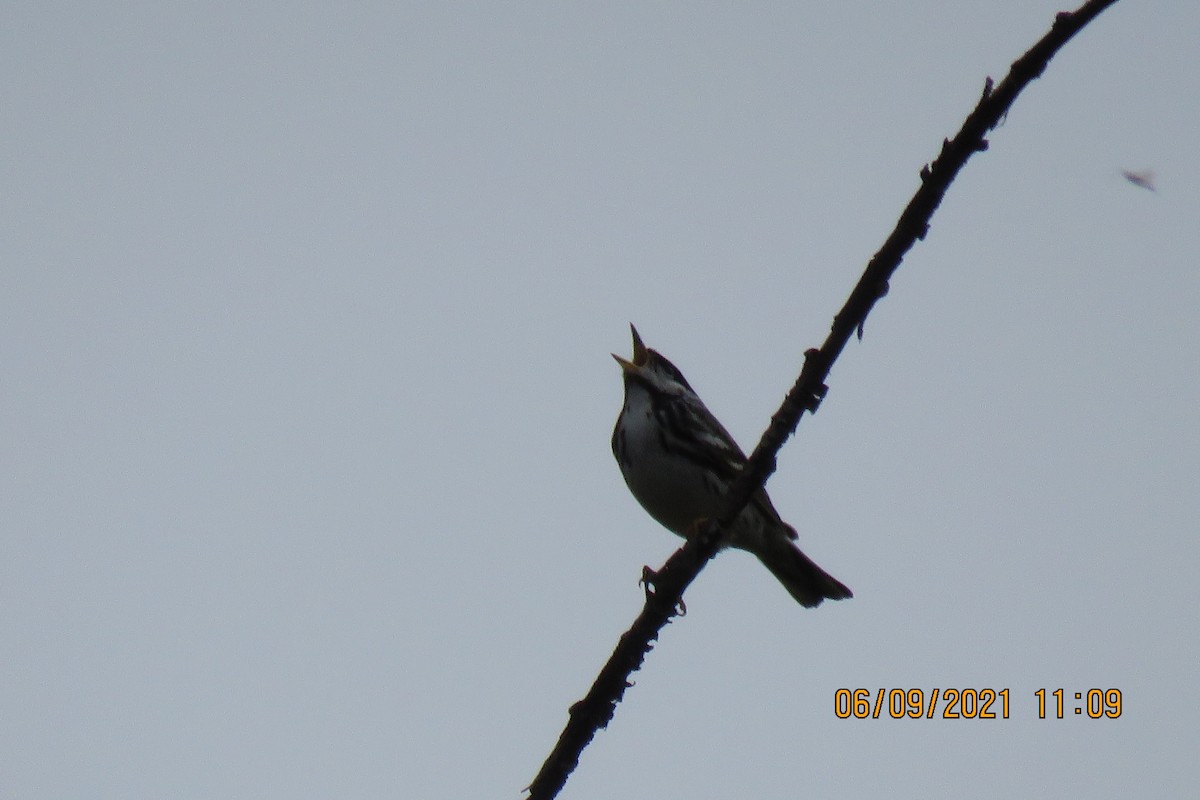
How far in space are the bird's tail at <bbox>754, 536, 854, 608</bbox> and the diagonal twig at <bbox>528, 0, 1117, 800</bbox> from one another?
3.35m

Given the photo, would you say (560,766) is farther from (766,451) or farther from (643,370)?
(643,370)

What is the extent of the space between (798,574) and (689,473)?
3.19 ft

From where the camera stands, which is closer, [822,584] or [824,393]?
[824,393]

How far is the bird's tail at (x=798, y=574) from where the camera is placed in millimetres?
7137

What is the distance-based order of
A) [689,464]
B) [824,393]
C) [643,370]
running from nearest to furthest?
[824,393] → [689,464] → [643,370]

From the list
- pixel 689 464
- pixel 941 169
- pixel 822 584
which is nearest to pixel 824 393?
pixel 941 169

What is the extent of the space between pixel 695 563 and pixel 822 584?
355cm

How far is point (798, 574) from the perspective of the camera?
23.6 feet

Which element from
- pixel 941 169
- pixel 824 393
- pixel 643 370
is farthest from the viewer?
pixel 643 370

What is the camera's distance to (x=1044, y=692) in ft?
24.8

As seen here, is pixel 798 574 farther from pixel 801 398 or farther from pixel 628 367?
pixel 801 398

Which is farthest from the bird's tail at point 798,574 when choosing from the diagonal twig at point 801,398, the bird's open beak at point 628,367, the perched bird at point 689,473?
the diagonal twig at point 801,398

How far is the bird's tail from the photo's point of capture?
7137 mm

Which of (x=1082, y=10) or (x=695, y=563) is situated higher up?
(x=1082, y=10)
